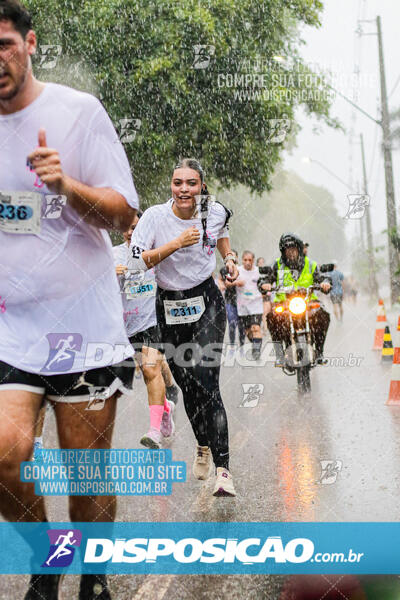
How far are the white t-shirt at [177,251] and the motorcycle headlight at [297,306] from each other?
441 cm

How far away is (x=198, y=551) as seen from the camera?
349cm

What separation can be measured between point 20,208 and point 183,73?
13470 millimetres

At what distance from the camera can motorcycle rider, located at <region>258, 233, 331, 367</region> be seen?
9.40 metres

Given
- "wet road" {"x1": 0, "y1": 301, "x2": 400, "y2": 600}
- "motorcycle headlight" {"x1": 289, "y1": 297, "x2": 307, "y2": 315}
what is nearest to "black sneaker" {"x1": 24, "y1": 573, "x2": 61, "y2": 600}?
"wet road" {"x1": 0, "y1": 301, "x2": 400, "y2": 600}

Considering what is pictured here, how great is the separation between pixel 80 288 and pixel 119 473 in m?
2.69

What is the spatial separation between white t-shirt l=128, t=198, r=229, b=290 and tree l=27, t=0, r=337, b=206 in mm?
10262

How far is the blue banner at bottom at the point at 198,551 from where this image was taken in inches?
114

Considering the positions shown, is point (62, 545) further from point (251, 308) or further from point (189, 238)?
point (251, 308)

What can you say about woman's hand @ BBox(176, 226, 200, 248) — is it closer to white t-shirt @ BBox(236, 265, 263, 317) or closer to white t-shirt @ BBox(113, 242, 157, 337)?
white t-shirt @ BBox(113, 242, 157, 337)

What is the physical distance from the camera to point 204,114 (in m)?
16.1

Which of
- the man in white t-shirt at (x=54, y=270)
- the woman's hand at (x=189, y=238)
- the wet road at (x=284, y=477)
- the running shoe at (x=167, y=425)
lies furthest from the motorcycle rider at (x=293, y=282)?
the man in white t-shirt at (x=54, y=270)

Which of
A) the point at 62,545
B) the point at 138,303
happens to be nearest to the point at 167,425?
the point at 138,303

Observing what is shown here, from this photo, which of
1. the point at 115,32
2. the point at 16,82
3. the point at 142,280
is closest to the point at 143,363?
the point at 142,280

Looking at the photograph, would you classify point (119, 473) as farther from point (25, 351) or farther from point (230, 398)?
point (230, 398)
